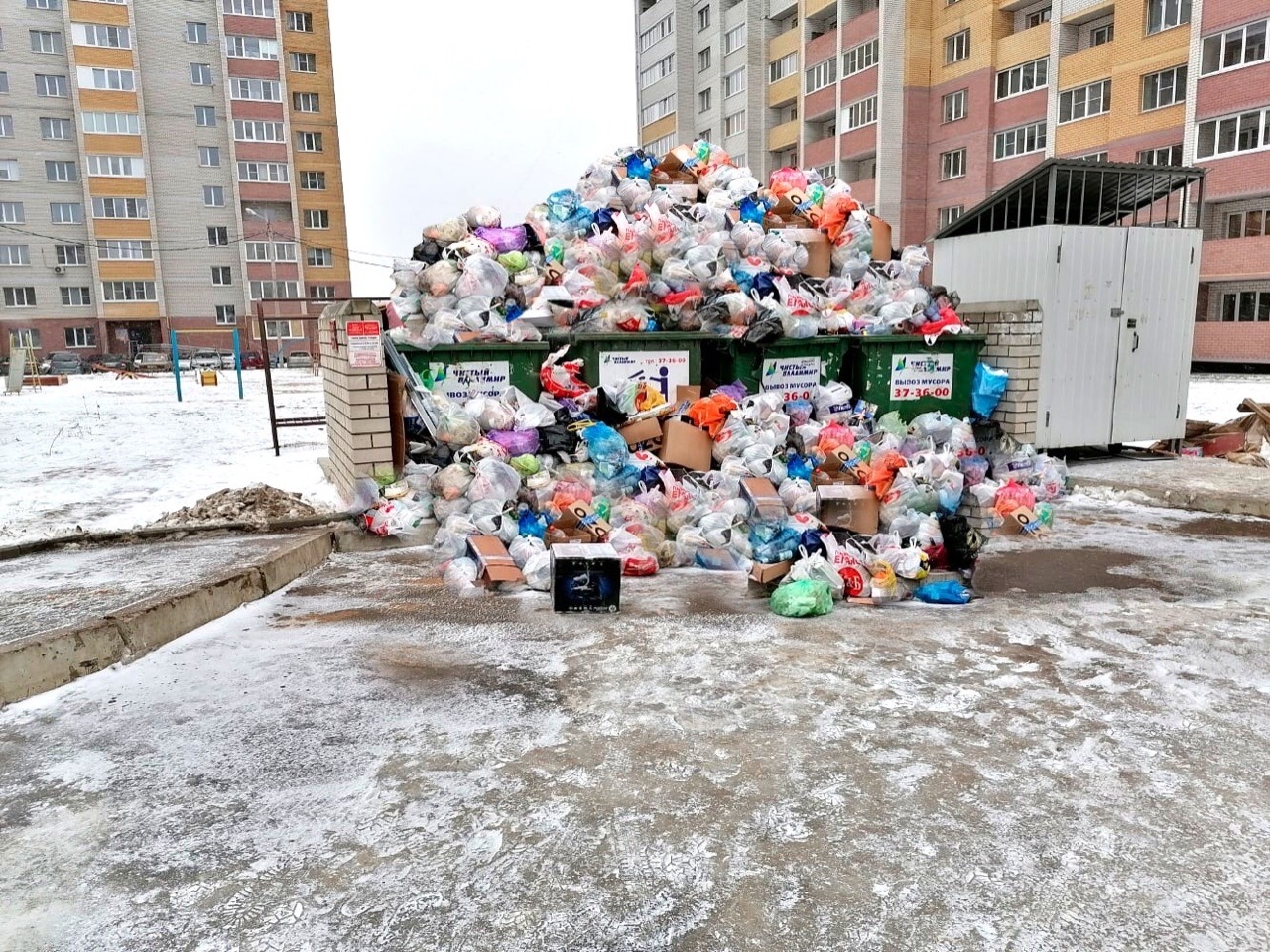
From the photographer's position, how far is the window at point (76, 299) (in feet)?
146

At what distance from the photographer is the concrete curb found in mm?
Answer: 3373

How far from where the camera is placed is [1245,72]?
73.5 feet

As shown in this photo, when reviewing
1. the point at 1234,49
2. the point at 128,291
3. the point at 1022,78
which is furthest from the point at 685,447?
the point at 128,291

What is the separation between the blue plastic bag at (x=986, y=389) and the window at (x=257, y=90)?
48629 mm

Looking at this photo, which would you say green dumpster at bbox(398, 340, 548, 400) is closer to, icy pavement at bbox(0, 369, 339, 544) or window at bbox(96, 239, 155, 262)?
icy pavement at bbox(0, 369, 339, 544)

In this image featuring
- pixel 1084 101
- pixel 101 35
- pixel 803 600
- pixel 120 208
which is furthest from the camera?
pixel 120 208

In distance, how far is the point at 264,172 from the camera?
46.9m

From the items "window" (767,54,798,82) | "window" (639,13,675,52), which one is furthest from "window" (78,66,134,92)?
"window" (767,54,798,82)

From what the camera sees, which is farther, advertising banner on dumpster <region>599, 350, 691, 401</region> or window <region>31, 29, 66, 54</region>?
window <region>31, 29, 66, 54</region>

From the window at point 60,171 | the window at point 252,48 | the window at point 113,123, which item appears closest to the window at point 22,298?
the window at point 60,171

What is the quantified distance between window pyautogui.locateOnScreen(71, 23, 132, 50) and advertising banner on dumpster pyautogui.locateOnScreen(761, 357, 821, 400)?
1964 inches

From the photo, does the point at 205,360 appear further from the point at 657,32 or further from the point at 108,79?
the point at 657,32

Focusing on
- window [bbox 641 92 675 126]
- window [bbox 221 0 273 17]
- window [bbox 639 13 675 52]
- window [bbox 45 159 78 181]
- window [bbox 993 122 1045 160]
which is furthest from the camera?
window [bbox 641 92 675 126]

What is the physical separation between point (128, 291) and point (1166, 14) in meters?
45.9
